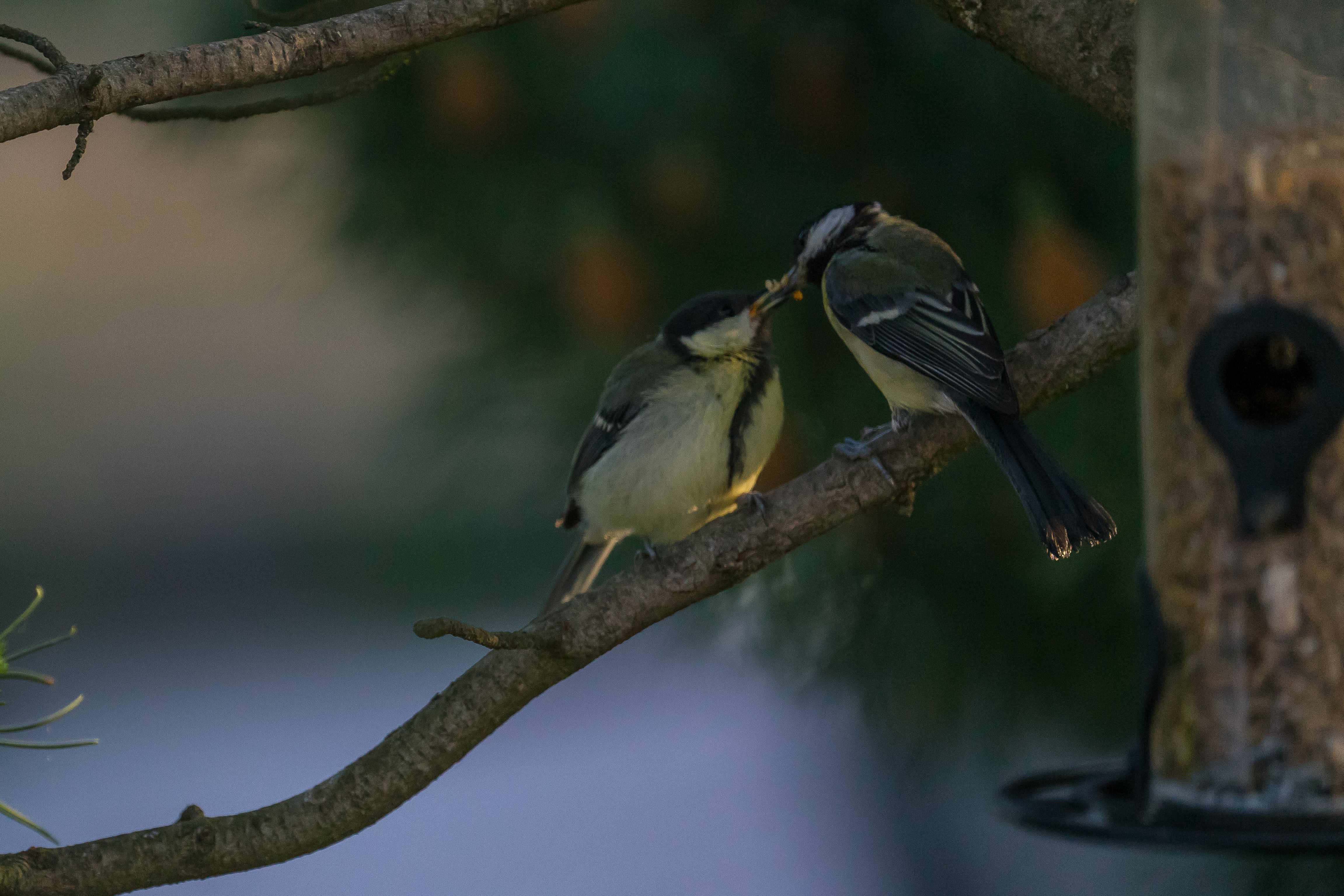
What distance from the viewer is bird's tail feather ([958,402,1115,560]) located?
1.65 metres

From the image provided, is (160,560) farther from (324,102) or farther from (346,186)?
(324,102)

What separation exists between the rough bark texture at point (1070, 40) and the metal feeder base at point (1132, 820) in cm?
76

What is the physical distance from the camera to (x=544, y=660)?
5.02 feet

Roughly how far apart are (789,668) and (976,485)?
0.38 meters

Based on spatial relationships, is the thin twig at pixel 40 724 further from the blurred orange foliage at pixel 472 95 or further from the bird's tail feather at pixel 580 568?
the bird's tail feather at pixel 580 568

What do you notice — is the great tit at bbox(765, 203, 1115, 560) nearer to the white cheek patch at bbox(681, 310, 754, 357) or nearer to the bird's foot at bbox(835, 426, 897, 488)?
the bird's foot at bbox(835, 426, 897, 488)

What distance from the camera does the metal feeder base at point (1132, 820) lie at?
0.88 meters

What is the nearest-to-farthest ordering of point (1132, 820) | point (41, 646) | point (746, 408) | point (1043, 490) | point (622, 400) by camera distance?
point (1132, 820) → point (41, 646) → point (1043, 490) → point (746, 408) → point (622, 400)

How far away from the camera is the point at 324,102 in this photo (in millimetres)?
1449

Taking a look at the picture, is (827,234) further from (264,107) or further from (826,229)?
(264,107)

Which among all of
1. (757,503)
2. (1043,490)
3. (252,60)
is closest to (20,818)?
(252,60)

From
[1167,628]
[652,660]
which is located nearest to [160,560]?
[652,660]

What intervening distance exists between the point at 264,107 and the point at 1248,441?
98 centimetres

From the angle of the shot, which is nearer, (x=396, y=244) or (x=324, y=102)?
(x=324, y=102)
